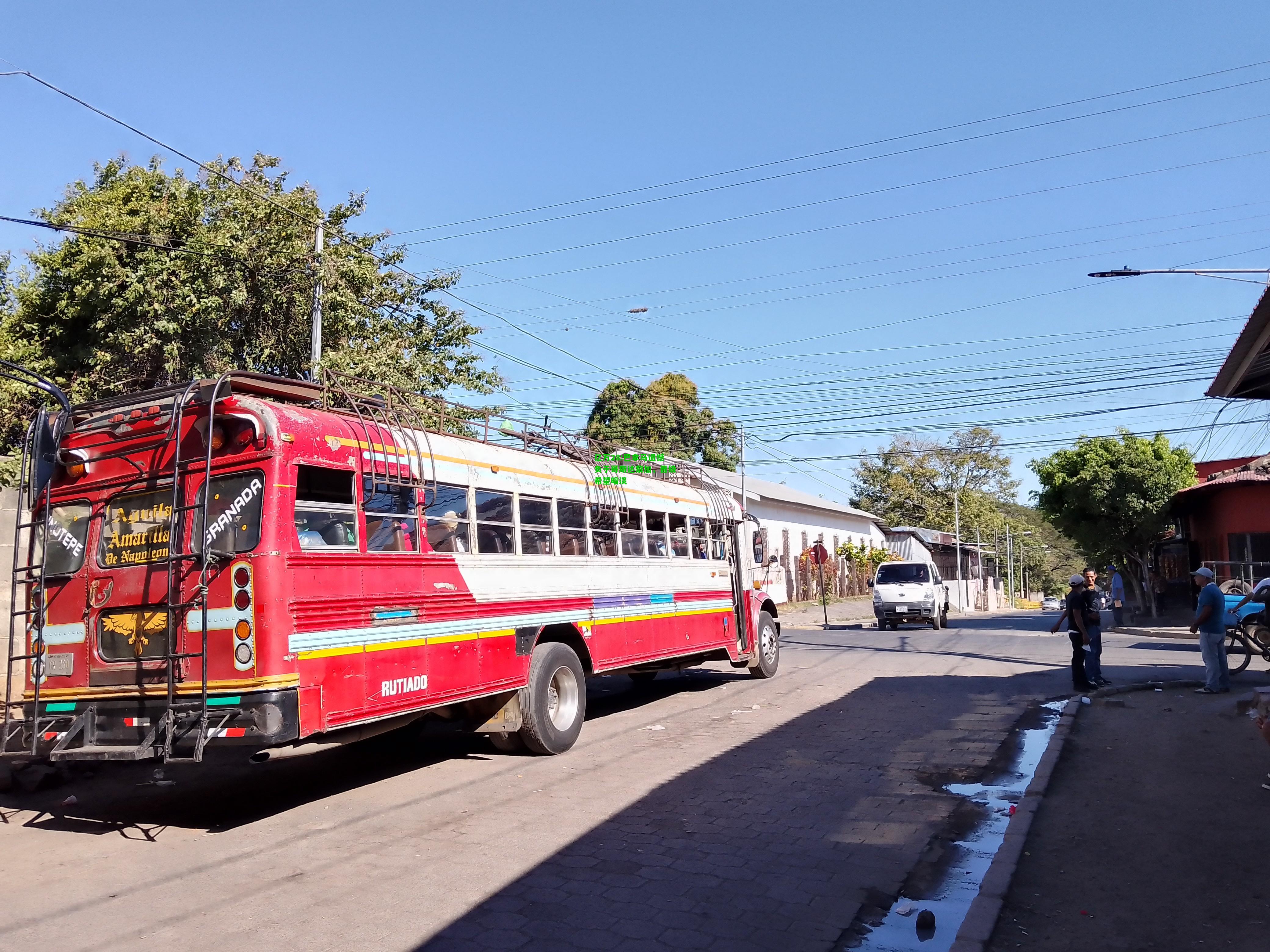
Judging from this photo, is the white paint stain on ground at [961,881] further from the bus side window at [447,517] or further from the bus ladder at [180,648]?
the bus side window at [447,517]

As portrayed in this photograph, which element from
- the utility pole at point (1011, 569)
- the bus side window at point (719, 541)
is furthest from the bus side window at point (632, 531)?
the utility pole at point (1011, 569)

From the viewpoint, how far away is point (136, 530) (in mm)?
7578

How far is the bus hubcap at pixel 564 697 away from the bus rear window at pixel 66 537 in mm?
4396

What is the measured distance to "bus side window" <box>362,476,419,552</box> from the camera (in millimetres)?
7793

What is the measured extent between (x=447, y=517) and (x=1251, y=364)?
6689 millimetres

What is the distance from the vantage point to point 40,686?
760cm

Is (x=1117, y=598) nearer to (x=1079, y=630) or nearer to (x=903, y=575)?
(x=903, y=575)

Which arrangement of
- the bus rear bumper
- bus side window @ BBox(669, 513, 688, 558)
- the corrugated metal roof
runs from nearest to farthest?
1. the bus rear bumper
2. bus side window @ BBox(669, 513, 688, 558)
3. the corrugated metal roof

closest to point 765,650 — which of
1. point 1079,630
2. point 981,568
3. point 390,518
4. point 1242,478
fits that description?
point 1079,630

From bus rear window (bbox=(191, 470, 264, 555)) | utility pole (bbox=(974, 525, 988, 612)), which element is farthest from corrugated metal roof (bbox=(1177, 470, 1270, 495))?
utility pole (bbox=(974, 525, 988, 612))

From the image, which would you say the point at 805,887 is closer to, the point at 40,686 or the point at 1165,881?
the point at 1165,881

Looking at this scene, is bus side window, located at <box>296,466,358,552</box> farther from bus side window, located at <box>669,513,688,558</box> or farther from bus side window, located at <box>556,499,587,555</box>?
bus side window, located at <box>669,513,688,558</box>

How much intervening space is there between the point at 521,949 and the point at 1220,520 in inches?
1146

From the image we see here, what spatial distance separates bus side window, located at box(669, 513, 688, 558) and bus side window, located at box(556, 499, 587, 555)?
247 cm
